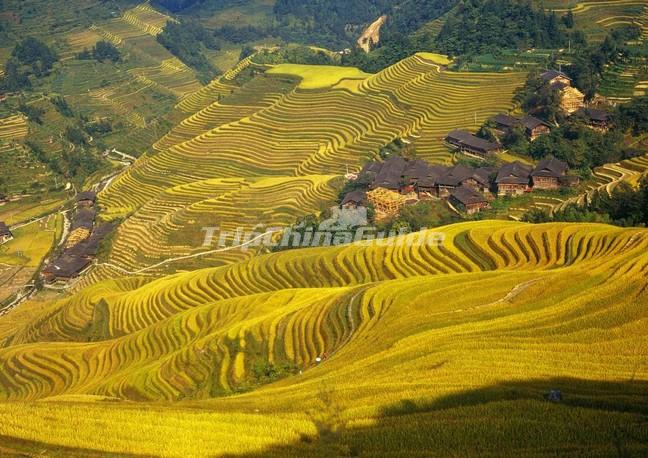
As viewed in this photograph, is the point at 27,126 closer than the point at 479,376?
No

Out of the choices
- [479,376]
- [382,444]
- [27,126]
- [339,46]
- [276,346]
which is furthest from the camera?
[339,46]

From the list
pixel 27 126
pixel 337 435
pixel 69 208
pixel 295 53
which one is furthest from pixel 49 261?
pixel 337 435

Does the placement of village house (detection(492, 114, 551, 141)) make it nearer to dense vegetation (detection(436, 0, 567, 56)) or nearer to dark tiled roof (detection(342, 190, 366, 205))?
dark tiled roof (detection(342, 190, 366, 205))

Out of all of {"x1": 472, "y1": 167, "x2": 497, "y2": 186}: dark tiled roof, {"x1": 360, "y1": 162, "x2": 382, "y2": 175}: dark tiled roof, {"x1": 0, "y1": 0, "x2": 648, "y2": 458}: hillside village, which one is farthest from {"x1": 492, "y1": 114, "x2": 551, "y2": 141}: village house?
{"x1": 360, "y1": 162, "x2": 382, "y2": 175}: dark tiled roof

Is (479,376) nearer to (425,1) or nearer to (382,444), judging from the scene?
(382,444)

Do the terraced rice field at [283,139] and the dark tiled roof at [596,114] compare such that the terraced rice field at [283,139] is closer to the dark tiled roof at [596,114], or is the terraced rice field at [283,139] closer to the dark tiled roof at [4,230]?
the dark tiled roof at [596,114]
